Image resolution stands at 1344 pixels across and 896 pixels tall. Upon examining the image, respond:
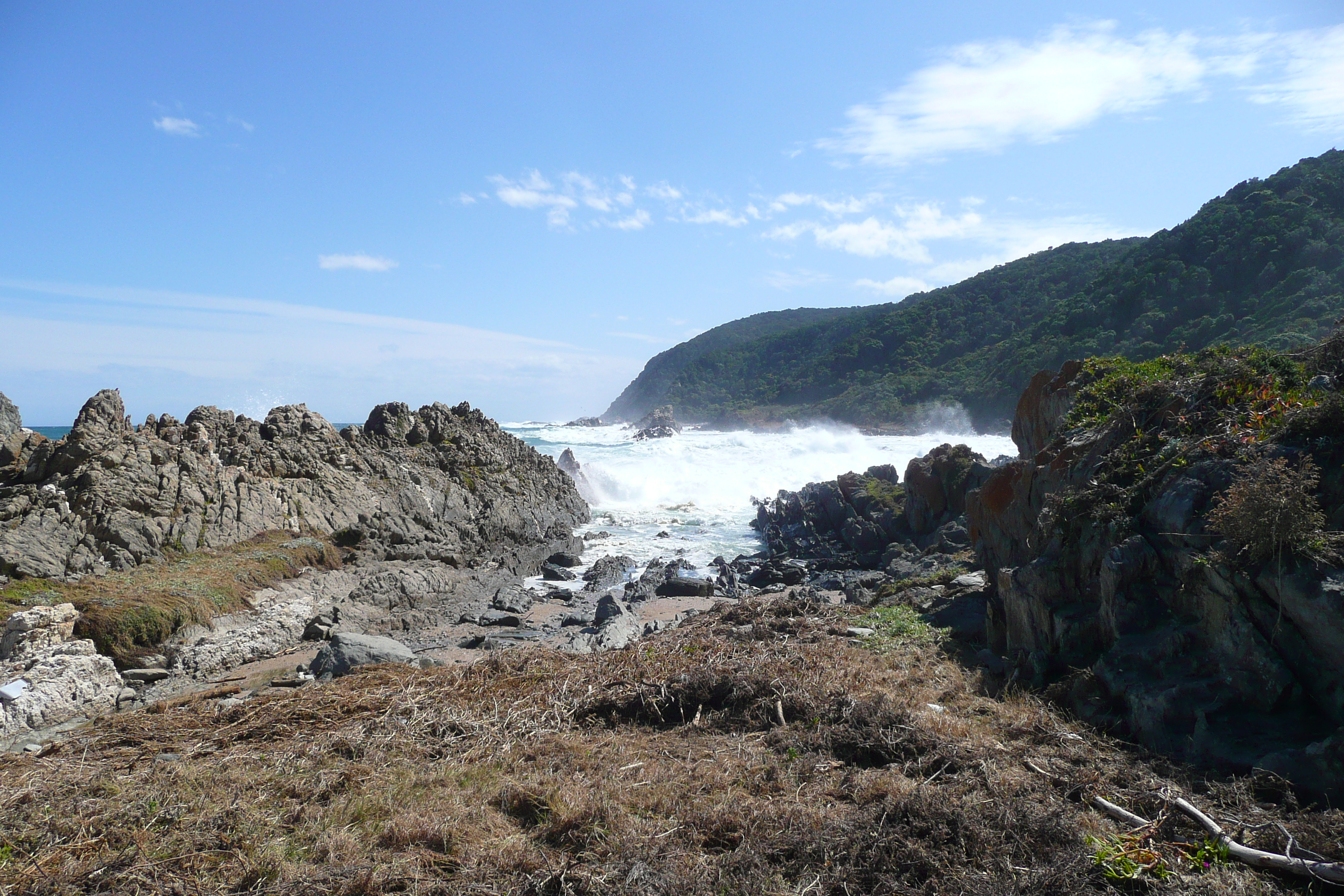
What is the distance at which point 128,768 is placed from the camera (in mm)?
4723

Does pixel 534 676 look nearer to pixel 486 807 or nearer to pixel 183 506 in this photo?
pixel 486 807

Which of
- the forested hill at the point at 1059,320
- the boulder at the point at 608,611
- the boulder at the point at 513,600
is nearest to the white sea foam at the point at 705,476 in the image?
the boulder at the point at 513,600

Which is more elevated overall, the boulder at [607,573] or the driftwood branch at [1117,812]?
the driftwood branch at [1117,812]

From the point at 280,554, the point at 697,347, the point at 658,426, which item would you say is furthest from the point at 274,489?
the point at 697,347

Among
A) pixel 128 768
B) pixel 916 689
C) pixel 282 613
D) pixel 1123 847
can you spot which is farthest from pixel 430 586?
pixel 1123 847

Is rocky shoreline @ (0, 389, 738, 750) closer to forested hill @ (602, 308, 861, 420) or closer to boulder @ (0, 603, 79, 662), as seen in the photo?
boulder @ (0, 603, 79, 662)

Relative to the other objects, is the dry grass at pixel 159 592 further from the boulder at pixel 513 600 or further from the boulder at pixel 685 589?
the boulder at pixel 685 589

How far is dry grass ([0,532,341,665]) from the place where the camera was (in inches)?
359

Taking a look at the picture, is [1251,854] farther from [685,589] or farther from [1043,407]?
[685,589]

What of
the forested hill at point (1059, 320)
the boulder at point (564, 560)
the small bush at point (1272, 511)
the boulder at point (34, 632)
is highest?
the forested hill at point (1059, 320)

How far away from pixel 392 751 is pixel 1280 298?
44.2 m

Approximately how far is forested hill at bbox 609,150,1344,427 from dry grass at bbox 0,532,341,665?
13.6 m

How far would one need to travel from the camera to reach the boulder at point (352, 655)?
7980 mm

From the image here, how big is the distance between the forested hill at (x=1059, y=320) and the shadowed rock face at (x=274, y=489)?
15.2 m
